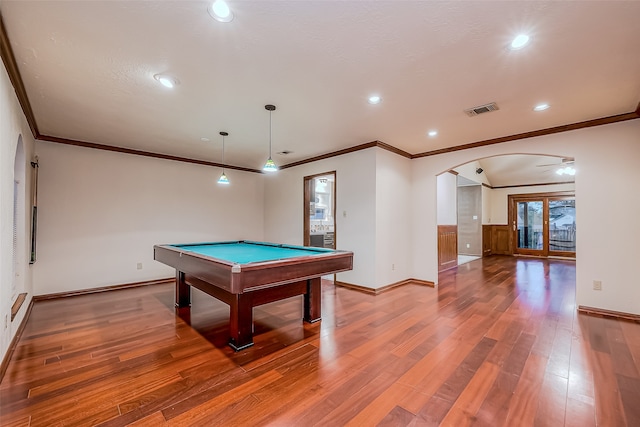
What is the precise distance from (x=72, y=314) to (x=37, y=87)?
273cm

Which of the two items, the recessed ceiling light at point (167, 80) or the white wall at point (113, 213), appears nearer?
the recessed ceiling light at point (167, 80)

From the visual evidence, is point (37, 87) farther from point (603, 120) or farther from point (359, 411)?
point (603, 120)

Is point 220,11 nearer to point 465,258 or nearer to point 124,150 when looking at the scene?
point 124,150

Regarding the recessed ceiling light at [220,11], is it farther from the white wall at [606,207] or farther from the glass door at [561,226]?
the glass door at [561,226]

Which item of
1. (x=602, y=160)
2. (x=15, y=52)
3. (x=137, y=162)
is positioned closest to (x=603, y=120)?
(x=602, y=160)

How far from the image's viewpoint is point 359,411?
1823 mm

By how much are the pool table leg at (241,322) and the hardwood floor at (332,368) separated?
9 centimetres

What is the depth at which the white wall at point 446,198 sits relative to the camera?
6.91 metres

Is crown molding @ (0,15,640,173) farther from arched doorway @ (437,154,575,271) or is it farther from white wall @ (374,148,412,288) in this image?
arched doorway @ (437,154,575,271)

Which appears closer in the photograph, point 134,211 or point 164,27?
point 164,27

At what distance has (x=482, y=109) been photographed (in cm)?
338

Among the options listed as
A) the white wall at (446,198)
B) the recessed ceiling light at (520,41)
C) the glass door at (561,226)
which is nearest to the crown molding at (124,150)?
the white wall at (446,198)

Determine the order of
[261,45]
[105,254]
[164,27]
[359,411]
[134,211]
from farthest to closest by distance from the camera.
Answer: [134,211] → [105,254] → [261,45] → [164,27] → [359,411]

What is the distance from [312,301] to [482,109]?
3047 mm
